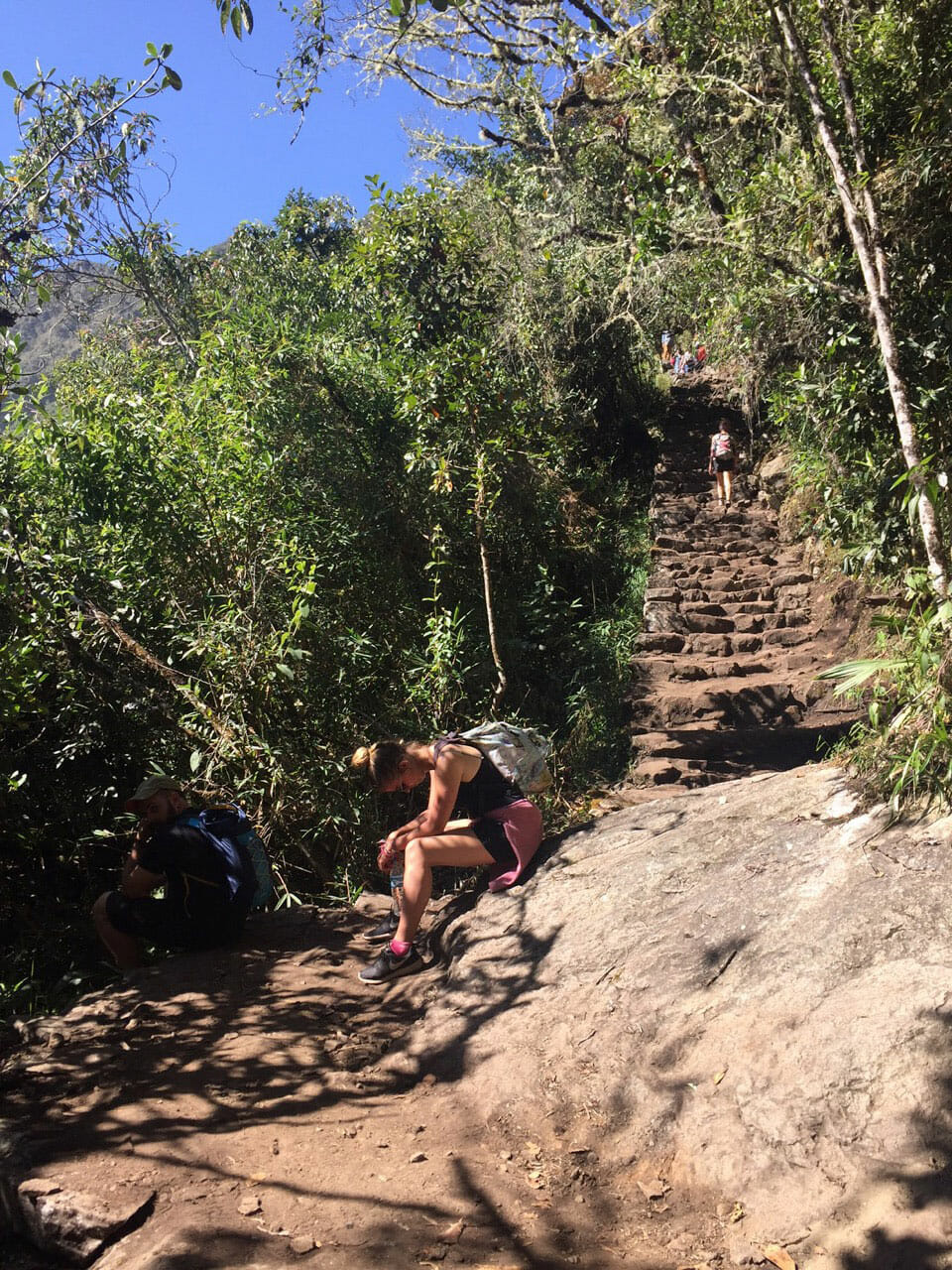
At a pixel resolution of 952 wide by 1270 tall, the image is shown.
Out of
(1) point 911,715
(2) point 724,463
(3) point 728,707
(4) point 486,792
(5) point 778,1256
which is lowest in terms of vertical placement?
(5) point 778,1256

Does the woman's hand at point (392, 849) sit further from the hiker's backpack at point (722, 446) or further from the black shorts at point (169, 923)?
the hiker's backpack at point (722, 446)

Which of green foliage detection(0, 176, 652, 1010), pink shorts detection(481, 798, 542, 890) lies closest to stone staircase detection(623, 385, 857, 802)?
green foliage detection(0, 176, 652, 1010)

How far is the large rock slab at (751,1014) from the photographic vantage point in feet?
8.41

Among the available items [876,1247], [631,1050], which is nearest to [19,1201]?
[631,1050]

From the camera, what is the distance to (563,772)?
27.2 ft

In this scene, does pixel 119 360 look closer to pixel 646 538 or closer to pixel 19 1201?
pixel 646 538

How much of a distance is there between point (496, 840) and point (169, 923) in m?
1.75

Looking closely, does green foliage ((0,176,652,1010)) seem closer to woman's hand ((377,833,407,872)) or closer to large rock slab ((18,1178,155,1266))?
woman's hand ((377,833,407,872))

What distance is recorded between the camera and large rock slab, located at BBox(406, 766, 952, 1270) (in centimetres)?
256

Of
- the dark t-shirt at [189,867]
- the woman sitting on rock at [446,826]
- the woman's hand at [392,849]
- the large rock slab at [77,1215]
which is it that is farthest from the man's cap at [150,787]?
the large rock slab at [77,1215]

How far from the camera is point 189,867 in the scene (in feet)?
15.5

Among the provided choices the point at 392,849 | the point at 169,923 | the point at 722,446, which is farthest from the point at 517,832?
the point at 722,446

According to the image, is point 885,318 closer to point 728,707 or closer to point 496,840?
point 496,840

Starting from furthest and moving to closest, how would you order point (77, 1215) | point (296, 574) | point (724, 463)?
1. point (724, 463)
2. point (296, 574)
3. point (77, 1215)
